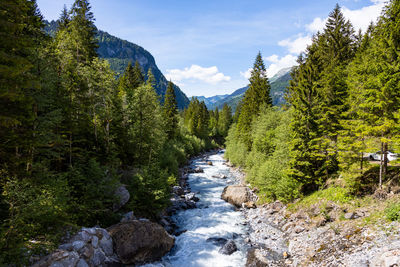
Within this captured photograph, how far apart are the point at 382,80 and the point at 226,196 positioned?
18.5 metres

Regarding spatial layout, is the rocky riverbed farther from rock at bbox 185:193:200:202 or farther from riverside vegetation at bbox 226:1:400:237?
rock at bbox 185:193:200:202

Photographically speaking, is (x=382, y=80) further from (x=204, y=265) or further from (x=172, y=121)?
(x=172, y=121)

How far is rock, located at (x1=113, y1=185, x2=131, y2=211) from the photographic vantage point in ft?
50.5

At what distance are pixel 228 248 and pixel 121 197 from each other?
931 cm

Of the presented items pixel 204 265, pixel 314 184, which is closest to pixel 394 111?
pixel 314 184

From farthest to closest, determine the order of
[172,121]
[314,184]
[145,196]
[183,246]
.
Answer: [172,121]
[314,184]
[145,196]
[183,246]

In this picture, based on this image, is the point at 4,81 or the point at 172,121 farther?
the point at 172,121

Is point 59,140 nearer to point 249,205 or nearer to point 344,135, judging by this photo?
point 249,205

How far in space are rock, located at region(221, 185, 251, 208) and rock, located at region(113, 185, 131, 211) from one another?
12301 millimetres

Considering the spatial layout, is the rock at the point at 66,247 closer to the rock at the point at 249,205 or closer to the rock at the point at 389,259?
the rock at the point at 389,259

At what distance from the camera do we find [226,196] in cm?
2442

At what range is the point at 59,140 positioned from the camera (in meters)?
12.1

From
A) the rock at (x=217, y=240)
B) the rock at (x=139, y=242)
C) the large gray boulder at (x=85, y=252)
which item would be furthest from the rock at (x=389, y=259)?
the large gray boulder at (x=85, y=252)

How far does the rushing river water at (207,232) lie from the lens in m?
13.6
